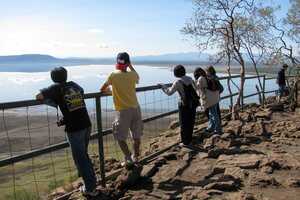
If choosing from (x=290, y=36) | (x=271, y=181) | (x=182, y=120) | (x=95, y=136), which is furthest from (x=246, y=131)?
(x=290, y=36)

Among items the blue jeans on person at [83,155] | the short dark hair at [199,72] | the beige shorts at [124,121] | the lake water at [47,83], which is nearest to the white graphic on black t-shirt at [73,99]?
the blue jeans on person at [83,155]

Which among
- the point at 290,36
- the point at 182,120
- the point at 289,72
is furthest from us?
the point at 290,36

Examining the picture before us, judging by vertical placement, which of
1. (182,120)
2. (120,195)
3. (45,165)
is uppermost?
(182,120)

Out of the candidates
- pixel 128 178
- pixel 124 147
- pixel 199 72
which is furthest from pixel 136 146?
pixel 199 72

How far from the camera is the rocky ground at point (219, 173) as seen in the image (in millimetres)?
6648

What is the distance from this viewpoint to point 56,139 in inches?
1053

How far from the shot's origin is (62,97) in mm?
6023

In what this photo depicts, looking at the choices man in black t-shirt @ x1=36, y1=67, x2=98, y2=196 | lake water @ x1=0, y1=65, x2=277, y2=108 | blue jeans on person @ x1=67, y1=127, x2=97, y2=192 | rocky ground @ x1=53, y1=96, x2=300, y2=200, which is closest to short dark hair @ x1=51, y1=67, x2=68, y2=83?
man in black t-shirt @ x1=36, y1=67, x2=98, y2=196

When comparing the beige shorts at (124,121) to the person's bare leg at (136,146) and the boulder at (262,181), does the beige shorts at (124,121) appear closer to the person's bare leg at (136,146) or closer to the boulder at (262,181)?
the person's bare leg at (136,146)

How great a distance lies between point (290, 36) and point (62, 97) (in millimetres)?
24061

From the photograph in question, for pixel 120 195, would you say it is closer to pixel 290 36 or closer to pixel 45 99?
pixel 45 99

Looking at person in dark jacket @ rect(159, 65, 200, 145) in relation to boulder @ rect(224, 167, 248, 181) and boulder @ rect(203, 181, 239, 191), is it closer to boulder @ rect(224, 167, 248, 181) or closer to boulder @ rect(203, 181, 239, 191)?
boulder @ rect(224, 167, 248, 181)

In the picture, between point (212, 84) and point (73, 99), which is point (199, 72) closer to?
point (212, 84)

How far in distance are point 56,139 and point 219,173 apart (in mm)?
20116
